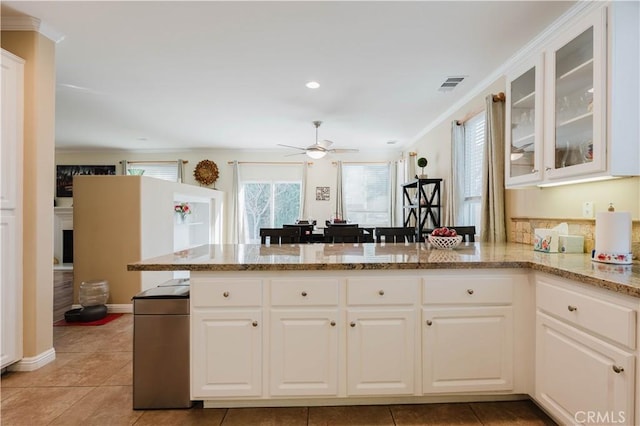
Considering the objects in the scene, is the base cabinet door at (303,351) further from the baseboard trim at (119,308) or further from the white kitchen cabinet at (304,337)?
the baseboard trim at (119,308)

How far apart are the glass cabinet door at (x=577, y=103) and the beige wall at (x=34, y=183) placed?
367 cm

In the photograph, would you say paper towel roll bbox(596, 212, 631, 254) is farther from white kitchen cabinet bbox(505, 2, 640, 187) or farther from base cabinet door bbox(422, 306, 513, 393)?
base cabinet door bbox(422, 306, 513, 393)

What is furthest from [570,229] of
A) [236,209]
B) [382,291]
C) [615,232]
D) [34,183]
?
[236,209]

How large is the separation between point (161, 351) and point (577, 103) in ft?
9.46

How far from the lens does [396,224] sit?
7191 millimetres

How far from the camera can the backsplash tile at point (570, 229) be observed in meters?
1.92

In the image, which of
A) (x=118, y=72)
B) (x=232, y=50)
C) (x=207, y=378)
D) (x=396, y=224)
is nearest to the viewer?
(x=207, y=378)

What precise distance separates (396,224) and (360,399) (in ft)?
17.9

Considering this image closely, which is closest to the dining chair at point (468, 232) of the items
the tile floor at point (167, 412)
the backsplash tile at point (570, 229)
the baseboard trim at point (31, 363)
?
the backsplash tile at point (570, 229)

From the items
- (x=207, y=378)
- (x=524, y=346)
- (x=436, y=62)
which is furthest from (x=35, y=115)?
(x=524, y=346)

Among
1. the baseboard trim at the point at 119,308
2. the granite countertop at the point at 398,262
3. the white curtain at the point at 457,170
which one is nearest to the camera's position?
the granite countertop at the point at 398,262

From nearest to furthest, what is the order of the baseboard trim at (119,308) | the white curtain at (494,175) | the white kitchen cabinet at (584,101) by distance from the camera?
the white kitchen cabinet at (584,101), the white curtain at (494,175), the baseboard trim at (119,308)

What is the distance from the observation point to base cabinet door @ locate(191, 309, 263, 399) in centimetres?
190

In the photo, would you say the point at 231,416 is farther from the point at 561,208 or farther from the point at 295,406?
the point at 561,208
